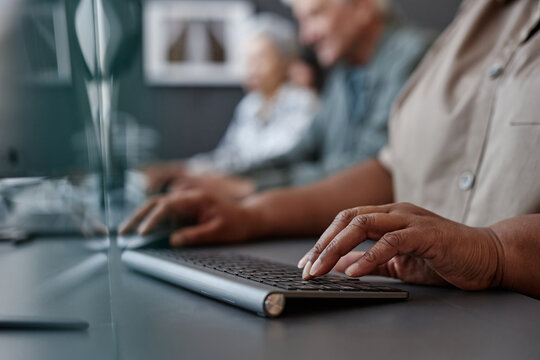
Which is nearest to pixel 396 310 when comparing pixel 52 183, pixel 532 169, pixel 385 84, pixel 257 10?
pixel 532 169

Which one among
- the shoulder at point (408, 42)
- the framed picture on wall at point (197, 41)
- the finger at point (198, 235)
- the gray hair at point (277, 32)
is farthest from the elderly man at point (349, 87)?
the framed picture on wall at point (197, 41)

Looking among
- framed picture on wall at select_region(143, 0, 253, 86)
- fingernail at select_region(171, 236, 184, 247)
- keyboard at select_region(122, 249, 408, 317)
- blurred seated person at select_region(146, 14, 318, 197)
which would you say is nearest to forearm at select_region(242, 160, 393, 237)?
fingernail at select_region(171, 236, 184, 247)

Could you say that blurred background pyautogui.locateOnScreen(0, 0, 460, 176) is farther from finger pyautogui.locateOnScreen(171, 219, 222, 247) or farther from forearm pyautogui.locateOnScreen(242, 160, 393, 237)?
forearm pyautogui.locateOnScreen(242, 160, 393, 237)

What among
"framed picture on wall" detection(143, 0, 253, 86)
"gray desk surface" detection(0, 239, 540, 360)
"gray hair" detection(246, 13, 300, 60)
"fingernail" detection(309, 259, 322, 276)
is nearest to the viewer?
"gray desk surface" detection(0, 239, 540, 360)

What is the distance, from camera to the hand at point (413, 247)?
0.44 meters

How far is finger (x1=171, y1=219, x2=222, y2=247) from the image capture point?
78 centimetres

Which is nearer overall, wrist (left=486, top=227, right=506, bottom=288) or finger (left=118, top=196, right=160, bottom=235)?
wrist (left=486, top=227, right=506, bottom=288)

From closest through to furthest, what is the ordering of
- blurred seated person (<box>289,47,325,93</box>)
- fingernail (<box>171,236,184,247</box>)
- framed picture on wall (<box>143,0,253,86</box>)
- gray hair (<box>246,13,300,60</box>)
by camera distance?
1. fingernail (<box>171,236,184,247</box>)
2. blurred seated person (<box>289,47,325,93</box>)
3. gray hair (<box>246,13,300,60</box>)
4. framed picture on wall (<box>143,0,253,86</box>)

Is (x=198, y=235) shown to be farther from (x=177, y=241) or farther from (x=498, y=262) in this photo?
(x=498, y=262)

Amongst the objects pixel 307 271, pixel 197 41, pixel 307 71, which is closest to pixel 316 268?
pixel 307 271

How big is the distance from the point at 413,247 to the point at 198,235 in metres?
0.40

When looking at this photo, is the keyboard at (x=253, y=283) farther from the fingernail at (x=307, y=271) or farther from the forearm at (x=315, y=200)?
the forearm at (x=315, y=200)

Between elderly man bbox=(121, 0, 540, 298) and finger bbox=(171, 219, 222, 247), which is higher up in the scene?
elderly man bbox=(121, 0, 540, 298)

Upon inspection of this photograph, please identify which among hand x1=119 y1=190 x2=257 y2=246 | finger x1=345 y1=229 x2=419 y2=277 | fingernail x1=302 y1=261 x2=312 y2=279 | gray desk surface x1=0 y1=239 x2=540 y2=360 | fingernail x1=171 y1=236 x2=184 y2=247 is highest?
finger x1=345 y1=229 x2=419 y2=277
